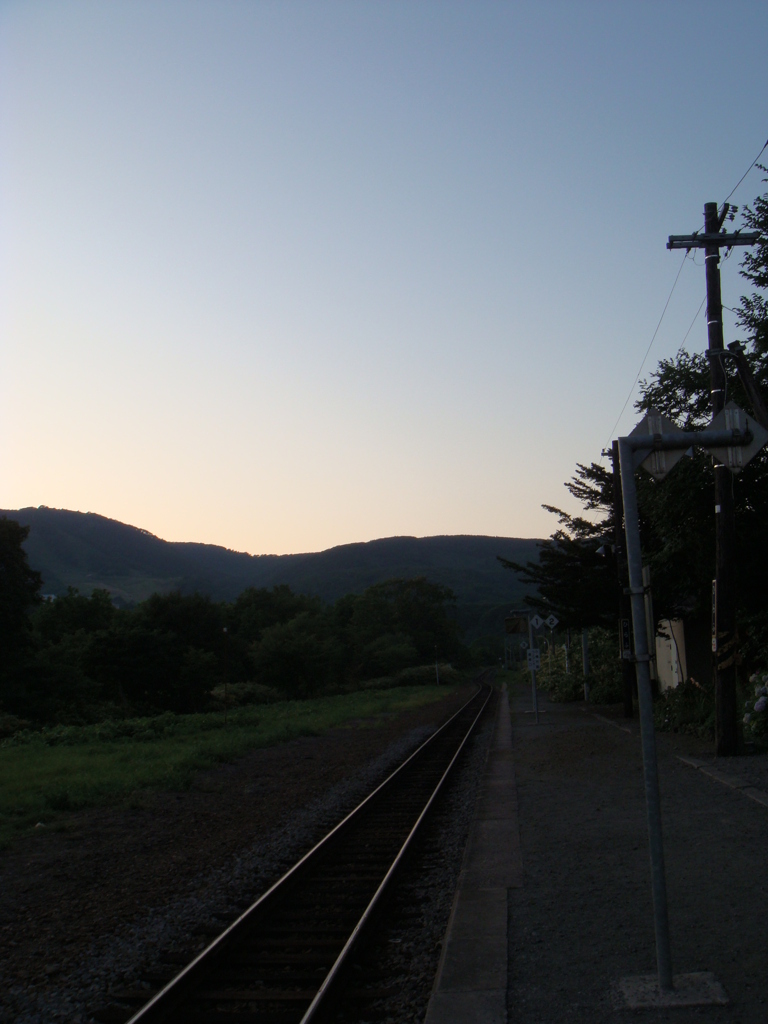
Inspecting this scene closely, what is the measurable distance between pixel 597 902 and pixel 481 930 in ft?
3.62

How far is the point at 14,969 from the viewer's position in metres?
6.13

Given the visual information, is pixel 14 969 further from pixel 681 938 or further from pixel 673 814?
pixel 673 814

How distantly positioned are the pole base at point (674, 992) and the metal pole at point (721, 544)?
9.00m

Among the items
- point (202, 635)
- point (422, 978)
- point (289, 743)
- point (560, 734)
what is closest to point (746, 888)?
point (422, 978)

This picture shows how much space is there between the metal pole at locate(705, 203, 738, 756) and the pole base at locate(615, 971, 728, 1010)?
9.00 meters

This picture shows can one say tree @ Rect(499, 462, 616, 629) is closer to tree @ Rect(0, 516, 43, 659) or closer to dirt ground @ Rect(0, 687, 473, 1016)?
dirt ground @ Rect(0, 687, 473, 1016)

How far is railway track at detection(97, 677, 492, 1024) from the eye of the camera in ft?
16.7

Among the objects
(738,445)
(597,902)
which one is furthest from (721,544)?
(738,445)

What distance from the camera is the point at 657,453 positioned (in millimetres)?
5363

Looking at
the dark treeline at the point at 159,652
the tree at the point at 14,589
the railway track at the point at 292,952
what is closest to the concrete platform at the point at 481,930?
the railway track at the point at 292,952

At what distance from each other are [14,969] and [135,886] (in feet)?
8.04

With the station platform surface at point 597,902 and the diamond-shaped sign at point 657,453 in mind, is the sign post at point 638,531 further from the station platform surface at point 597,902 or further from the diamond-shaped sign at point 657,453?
the station platform surface at point 597,902

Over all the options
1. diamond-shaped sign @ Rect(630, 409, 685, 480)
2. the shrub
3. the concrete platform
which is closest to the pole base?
the concrete platform

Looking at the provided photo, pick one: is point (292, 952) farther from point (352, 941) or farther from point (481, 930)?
point (481, 930)
